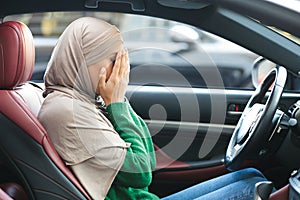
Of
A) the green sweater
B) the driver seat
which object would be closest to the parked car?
the driver seat

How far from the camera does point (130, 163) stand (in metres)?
1.83

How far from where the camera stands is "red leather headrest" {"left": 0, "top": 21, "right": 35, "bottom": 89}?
182 cm

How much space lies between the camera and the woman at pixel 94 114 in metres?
1.82

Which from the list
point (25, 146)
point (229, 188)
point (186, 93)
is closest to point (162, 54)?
point (186, 93)

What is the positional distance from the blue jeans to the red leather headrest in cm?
71

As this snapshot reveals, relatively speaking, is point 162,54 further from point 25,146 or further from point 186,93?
point 25,146

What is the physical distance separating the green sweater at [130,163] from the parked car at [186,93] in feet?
0.49

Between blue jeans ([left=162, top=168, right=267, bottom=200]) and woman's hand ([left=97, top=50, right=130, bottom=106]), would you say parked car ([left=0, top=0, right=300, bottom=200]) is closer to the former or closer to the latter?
blue jeans ([left=162, top=168, right=267, bottom=200])

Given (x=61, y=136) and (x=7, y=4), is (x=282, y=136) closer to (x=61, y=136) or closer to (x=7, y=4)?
(x=61, y=136)

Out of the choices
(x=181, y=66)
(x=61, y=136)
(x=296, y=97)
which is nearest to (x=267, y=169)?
(x=296, y=97)

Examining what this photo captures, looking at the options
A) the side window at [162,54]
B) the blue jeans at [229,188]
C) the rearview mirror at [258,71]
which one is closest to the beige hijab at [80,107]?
the blue jeans at [229,188]

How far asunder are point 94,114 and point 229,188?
56 cm

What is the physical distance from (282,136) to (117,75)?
0.66 metres

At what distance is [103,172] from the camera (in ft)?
6.06
